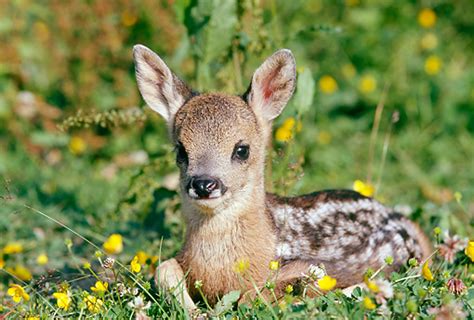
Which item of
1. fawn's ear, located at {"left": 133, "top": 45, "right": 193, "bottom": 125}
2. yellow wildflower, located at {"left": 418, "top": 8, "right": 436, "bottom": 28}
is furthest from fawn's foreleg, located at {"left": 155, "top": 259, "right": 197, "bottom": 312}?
yellow wildflower, located at {"left": 418, "top": 8, "right": 436, "bottom": 28}

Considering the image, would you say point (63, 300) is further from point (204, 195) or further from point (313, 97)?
point (313, 97)

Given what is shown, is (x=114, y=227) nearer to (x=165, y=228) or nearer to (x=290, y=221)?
(x=165, y=228)

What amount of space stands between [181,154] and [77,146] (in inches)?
145

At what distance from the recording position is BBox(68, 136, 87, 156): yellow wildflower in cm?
834

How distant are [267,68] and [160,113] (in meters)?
0.76

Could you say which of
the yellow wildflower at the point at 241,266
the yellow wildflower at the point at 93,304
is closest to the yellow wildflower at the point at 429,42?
the yellow wildflower at the point at 241,266

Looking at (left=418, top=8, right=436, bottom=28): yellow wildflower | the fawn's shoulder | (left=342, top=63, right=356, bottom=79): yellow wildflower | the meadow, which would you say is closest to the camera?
the fawn's shoulder

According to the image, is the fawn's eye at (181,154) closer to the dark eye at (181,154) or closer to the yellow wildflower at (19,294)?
the dark eye at (181,154)

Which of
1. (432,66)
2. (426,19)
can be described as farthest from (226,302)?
(426,19)

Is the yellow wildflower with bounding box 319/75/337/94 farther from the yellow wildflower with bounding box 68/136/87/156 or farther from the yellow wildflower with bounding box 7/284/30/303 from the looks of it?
the yellow wildflower with bounding box 7/284/30/303

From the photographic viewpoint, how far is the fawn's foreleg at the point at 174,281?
4.38m

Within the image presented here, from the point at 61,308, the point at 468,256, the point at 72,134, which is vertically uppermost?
the point at 468,256

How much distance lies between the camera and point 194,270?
475 cm

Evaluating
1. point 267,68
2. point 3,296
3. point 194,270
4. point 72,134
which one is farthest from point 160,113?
point 72,134
